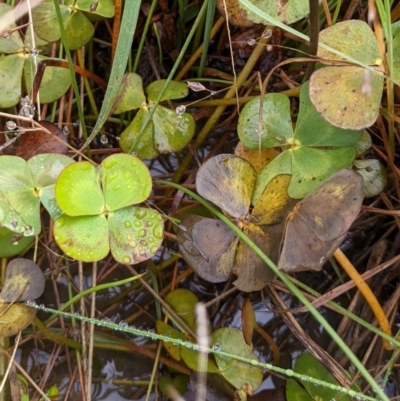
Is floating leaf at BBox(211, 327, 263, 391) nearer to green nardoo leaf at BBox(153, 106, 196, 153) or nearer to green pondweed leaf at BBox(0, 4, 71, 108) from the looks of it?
green nardoo leaf at BBox(153, 106, 196, 153)

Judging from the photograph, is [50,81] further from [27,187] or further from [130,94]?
[27,187]

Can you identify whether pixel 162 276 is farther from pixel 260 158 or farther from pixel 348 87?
pixel 348 87

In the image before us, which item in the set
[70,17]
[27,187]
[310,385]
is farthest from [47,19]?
[310,385]

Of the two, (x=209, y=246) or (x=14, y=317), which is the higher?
(x=209, y=246)

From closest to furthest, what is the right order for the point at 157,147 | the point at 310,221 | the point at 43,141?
the point at 310,221
the point at 43,141
the point at 157,147

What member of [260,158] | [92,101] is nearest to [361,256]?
[260,158]
